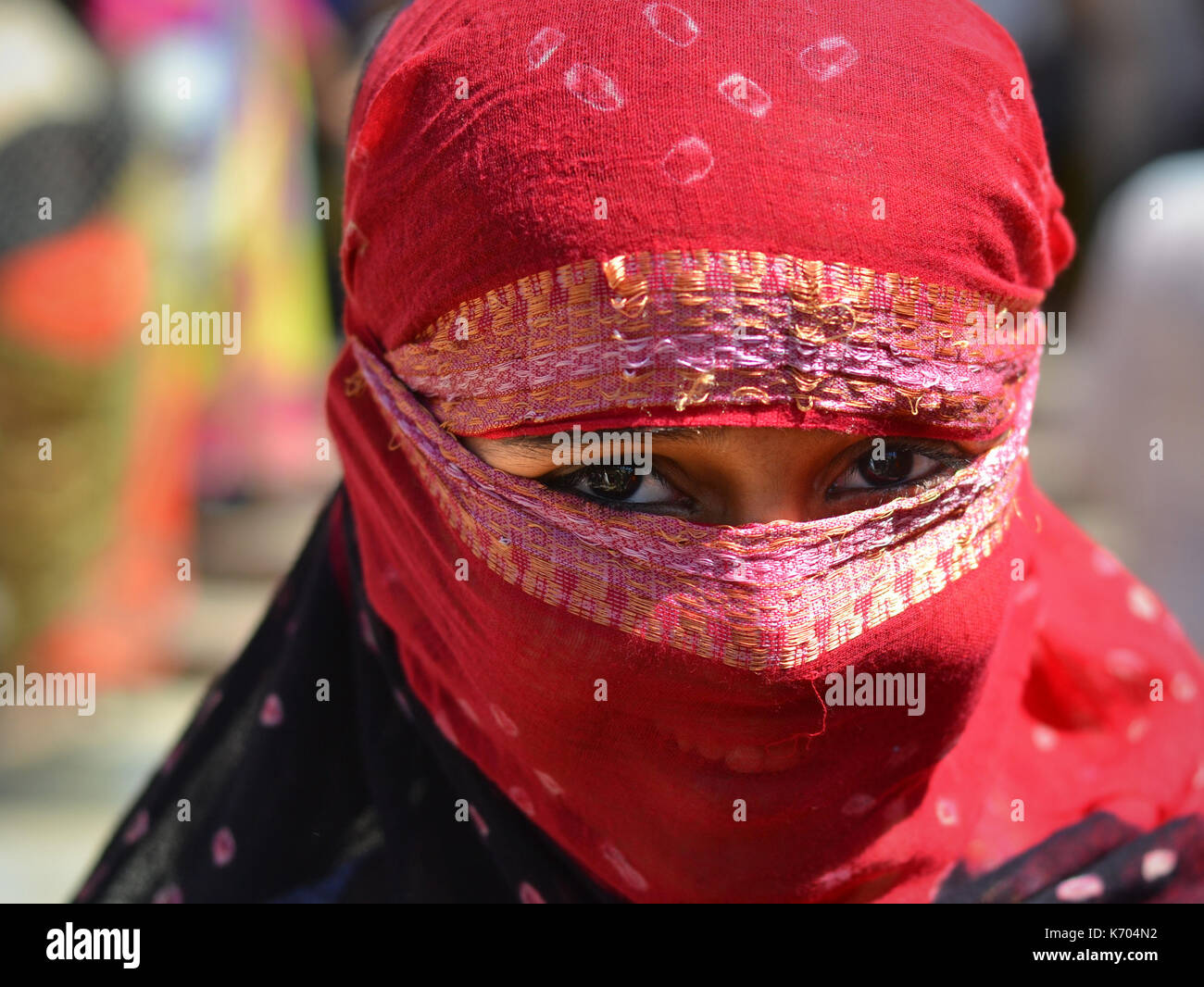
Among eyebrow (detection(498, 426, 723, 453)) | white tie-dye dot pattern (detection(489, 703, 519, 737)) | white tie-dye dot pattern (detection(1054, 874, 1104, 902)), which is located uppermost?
eyebrow (detection(498, 426, 723, 453))

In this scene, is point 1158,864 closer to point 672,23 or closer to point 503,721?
point 503,721

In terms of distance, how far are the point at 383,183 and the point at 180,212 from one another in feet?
11.1

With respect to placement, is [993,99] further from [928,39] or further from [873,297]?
[873,297]

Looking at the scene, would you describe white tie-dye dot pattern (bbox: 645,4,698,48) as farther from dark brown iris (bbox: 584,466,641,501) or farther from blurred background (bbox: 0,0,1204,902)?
blurred background (bbox: 0,0,1204,902)

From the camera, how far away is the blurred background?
3.25m

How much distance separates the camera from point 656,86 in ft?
4.20

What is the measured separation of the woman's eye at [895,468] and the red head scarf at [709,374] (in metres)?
0.03

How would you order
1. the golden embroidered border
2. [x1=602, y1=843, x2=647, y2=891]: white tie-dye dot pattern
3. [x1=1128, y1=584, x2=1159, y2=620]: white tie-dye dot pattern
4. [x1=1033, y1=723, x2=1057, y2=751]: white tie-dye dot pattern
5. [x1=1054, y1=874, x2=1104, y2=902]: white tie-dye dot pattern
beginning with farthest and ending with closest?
[x1=1128, y1=584, x2=1159, y2=620]: white tie-dye dot pattern < [x1=1033, y1=723, x2=1057, y2=751]: white tie-dye dot pattern < [x1=1054, y1=874, x2=1104, y2=902]: white tie-dye dot pattern < [x1=602, y1=843, x2=647, y2=891]: white tie-dye dot pattern < the golden embroidered border

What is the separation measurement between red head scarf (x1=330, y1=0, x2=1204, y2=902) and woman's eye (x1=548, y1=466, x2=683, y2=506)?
0.17ft

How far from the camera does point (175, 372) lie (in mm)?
4688

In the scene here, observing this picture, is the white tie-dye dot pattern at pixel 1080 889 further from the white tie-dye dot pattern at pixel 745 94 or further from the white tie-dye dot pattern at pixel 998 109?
the white tie-dye dot pattern at pixel 745 94

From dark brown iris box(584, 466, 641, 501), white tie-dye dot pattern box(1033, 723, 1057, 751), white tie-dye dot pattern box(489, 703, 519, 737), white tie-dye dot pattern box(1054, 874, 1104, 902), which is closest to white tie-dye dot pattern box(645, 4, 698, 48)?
dark brown iris box(584, 466, 641, 501)

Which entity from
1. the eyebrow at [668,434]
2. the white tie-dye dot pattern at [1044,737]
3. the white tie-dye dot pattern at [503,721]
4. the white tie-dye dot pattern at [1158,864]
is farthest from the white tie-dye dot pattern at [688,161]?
the white tie-dye dot pattern at [1158,864]

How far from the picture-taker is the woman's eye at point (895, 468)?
53.8 inches
